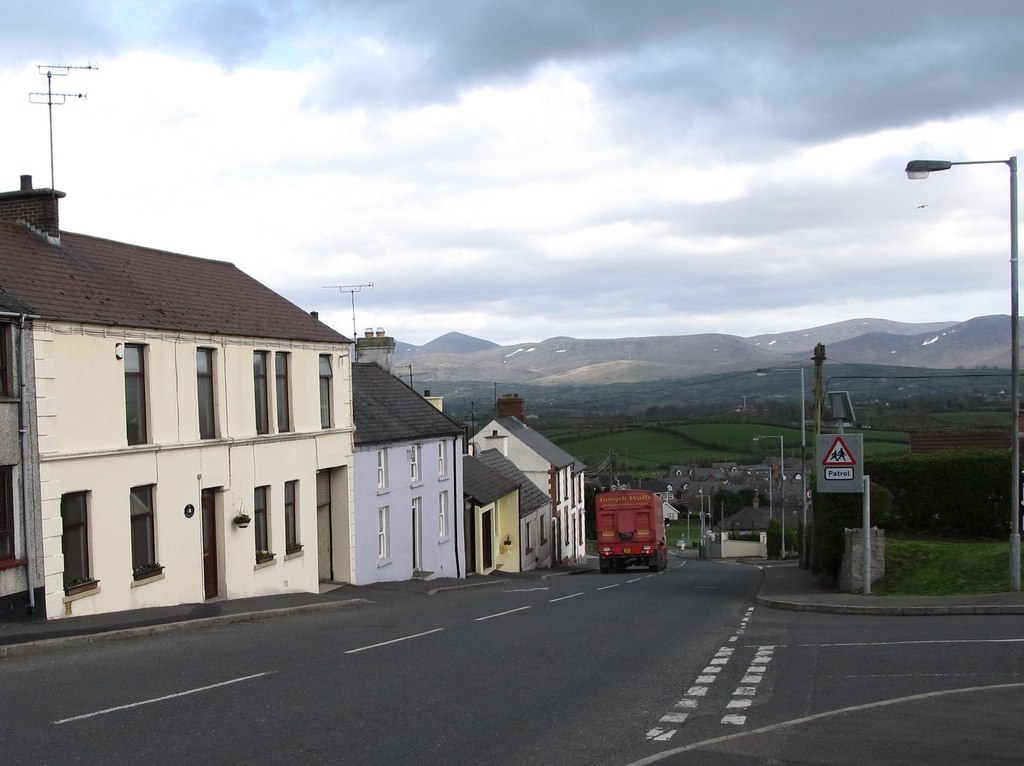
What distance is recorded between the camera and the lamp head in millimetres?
18641

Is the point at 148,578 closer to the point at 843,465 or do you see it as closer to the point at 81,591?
the point at 81,591

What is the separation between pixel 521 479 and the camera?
51688 millimetres

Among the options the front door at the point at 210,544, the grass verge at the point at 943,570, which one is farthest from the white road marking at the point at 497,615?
the grass verge at the point at 943,570

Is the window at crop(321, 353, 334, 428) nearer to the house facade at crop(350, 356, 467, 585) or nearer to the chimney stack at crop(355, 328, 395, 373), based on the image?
the house facade at crop(350, 356, 467, 585)

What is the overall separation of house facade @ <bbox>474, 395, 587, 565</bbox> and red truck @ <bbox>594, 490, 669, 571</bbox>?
1166cm

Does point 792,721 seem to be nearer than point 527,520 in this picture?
Yes

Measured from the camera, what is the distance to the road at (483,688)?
28.1 ft

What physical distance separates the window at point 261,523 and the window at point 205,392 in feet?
7.82

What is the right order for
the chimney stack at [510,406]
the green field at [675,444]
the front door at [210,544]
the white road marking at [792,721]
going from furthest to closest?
the green field at [675,444], the chimney stack at [510,406], the front door at [210,544], the white road marking at [792,721]

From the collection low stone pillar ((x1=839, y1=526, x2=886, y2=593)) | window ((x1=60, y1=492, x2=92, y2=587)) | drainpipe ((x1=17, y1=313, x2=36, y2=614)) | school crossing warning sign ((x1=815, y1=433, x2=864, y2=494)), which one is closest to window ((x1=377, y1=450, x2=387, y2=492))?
window ((x1=60, y1=492, x2=92, y2=587))

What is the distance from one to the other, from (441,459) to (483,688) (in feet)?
78.2

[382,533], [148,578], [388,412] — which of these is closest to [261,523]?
[148,578]

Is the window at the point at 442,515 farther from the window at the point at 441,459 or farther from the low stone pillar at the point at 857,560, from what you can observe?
the low stone pillar at the point at 857,560

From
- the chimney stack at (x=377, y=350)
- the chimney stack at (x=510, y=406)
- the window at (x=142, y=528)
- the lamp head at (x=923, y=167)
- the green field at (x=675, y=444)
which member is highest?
the lamp head at (x=923, y=167)
